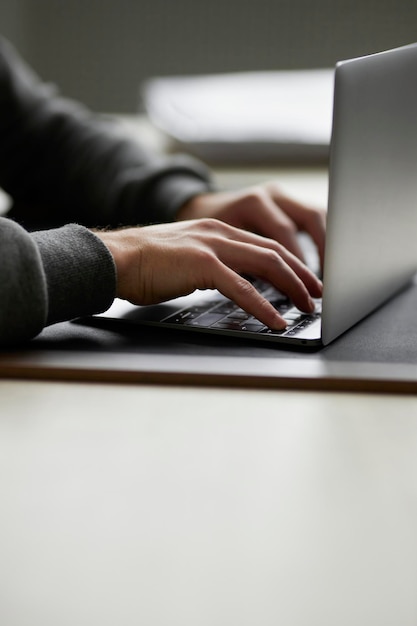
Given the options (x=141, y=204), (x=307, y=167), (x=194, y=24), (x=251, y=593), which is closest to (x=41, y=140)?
(x=141, y=204)

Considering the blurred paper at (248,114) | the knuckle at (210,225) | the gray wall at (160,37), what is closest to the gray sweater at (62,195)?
the knuckle at (210,225)

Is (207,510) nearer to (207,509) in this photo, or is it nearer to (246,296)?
(207,509)

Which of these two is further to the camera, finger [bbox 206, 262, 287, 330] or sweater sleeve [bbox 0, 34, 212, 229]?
sweater sleeve [bbox 0, 34, 212, 229]

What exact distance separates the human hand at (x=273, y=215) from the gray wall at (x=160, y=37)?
A: 1519 mm

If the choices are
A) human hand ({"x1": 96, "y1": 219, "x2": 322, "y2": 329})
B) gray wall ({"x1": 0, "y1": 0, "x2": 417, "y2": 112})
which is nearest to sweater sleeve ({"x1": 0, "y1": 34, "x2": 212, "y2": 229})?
human hand ({"x1": 96, "y1": 219, "x2": 322, "y2": 329})

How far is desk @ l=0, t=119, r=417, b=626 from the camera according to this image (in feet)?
1.11

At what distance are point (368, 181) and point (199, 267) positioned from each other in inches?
6.0

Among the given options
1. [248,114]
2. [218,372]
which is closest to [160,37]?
[248,114]

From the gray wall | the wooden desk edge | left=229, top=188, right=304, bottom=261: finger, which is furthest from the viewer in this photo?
the gray wall

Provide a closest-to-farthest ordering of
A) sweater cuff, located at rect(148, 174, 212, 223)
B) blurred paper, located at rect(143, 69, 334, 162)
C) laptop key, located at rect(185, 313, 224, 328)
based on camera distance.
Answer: laptop key, located at rect(185, 313, 224, 328) → sweater cuff, located at rect(148, 174, 212, 223) → blurred paper, located at rect(143, 69, 334, 162)

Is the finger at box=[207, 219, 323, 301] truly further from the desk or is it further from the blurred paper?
the blurred paper

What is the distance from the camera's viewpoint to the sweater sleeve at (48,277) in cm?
55

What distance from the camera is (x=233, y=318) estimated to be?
64cm

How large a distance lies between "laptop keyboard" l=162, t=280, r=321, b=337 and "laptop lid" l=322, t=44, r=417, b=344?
0.12 feet
